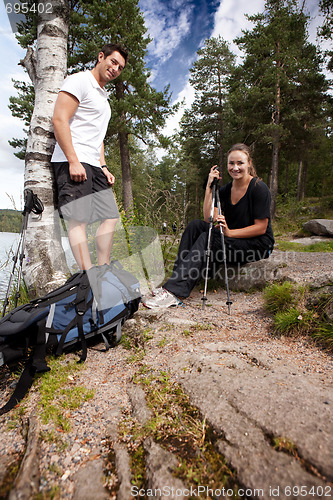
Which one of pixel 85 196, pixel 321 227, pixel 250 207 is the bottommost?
pixel 321 227

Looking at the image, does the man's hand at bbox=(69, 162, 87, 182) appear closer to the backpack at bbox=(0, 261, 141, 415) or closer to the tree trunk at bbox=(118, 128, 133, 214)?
the backpack at bbox=(0, 261, 141, 415)

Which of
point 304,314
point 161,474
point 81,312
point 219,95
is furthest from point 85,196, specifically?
point 219,95

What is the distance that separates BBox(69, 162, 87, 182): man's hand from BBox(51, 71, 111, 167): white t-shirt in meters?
0.21

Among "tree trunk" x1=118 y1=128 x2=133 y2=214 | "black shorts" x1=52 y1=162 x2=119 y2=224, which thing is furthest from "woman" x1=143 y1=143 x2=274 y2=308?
"tree trunk" x1=118 y1=128 x2=133 y2=214

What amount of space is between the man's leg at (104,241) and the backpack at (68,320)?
286 mm

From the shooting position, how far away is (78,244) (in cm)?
250

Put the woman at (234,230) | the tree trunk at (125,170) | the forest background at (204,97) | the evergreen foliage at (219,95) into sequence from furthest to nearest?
1. the tree trunk at (125,170)
2. the evergreen foliage at (219,95)
3. the forest background at (204,97)
4. the woman at (234,230)

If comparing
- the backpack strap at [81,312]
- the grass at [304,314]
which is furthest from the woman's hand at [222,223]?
the backpack strap at [81,312]

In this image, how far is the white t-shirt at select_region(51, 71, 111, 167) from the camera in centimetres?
262

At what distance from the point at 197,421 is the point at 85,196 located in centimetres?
225

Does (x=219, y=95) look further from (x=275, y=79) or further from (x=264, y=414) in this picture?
(x=264, y=414)

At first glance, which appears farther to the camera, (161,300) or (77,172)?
(161,300)

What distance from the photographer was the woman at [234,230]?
3.24 m

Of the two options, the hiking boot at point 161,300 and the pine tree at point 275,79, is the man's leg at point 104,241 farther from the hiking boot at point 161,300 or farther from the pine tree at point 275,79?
the pine tree at point 275,79
